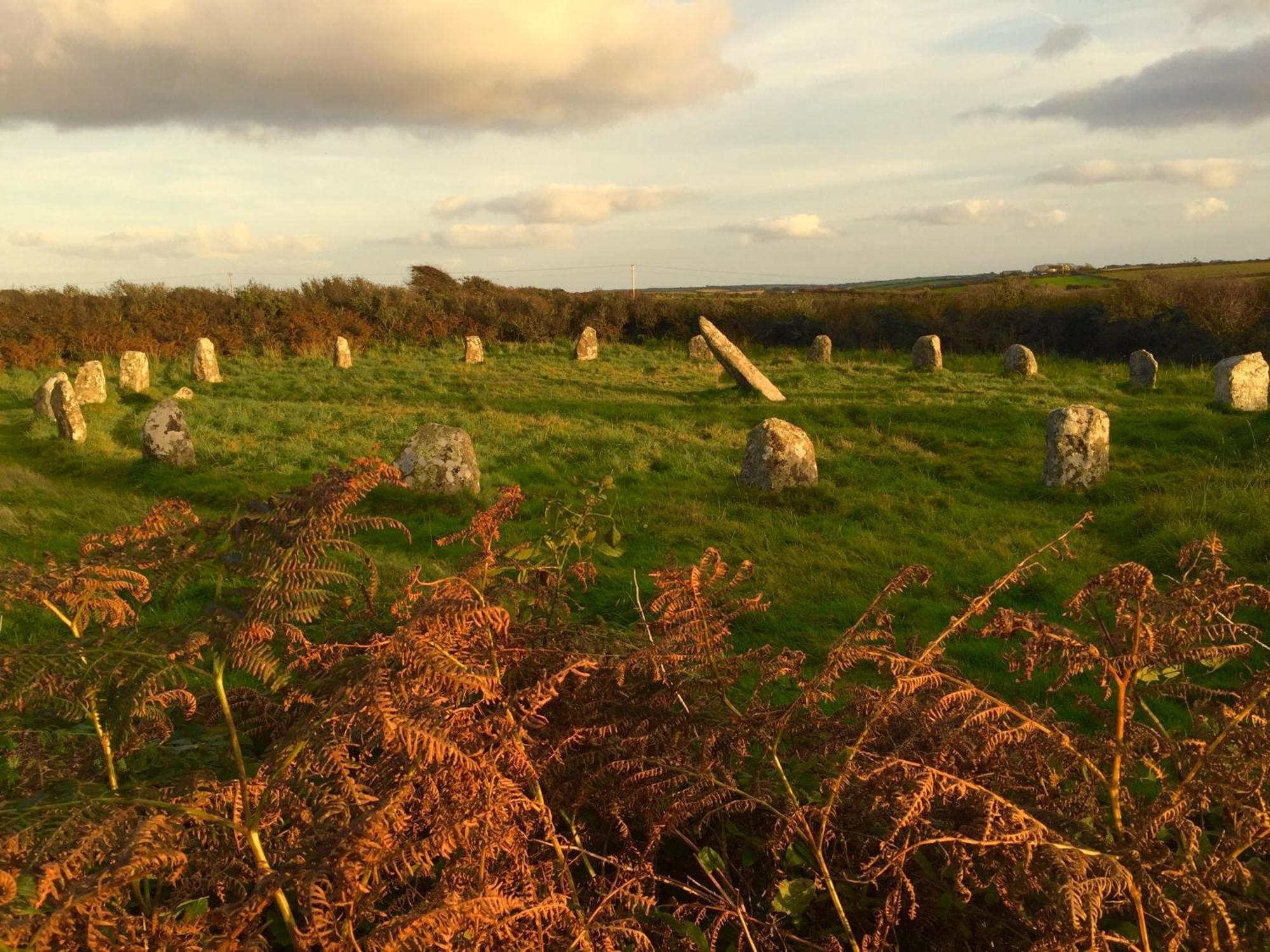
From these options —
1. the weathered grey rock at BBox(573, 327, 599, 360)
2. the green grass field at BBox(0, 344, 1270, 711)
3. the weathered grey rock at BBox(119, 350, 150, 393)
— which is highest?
the weathered grey rock at BBox(573, 327, 599, 360)

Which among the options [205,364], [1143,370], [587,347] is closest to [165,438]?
[205,364]

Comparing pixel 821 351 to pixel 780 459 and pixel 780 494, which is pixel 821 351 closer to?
pixel 780 459

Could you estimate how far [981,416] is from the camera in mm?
15867

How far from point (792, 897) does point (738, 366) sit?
19.0 metres

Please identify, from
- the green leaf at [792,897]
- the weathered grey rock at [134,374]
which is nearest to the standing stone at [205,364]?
the weathered grey rock at [134,374]

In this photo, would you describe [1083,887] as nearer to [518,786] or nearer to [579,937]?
[579,937]

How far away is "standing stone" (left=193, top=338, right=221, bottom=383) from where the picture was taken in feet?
80.0

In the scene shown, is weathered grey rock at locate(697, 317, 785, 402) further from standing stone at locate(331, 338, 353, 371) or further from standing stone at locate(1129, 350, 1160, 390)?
standing stone at locate(331, 338, 353, 371)

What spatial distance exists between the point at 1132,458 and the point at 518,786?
13.5 metres

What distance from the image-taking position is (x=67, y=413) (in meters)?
15.1

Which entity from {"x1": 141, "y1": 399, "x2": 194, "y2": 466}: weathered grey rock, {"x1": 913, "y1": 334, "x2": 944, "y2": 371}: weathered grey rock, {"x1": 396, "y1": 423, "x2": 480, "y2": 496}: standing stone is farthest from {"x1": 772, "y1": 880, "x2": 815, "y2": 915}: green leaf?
{"x1": 913, "y1": 334, "x2": 944, "y2": 371}: weathered grey rock

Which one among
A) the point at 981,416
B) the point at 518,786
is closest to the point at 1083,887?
the point at 518,786

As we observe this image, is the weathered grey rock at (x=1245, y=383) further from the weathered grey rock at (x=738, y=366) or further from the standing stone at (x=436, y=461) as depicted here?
the standing stone at (x=436, y=461)

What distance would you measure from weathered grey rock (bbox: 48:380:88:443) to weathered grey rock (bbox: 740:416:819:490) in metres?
11.4
